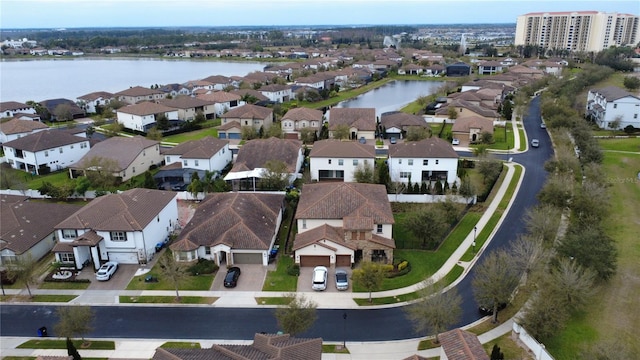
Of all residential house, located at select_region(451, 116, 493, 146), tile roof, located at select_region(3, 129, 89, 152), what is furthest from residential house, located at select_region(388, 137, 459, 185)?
tile roof, located at select_region(3, 129, 89, 152)

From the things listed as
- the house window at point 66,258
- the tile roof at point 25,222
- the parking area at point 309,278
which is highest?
the tile roof at point 25,222

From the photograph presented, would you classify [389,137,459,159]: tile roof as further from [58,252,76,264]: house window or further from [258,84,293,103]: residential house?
[258,84,293,103]: residential house

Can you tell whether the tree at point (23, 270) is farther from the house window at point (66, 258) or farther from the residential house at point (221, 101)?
the residential house at point (221, 101)

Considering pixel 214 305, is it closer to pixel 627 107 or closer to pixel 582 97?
pixel 627 107

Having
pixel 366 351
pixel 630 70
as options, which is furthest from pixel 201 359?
pixel 630 70

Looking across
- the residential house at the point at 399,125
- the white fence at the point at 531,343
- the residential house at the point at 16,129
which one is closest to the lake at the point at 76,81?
the residential house at the point at 16,129

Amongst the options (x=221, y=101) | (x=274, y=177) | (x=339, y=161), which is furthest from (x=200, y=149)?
(x=221, y=101)
